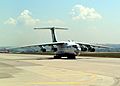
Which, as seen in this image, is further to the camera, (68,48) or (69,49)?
(68,48)

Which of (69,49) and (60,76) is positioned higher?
(69,49)

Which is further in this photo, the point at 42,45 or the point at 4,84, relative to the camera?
the point at 42,45

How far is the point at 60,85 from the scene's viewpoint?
49.8 feet

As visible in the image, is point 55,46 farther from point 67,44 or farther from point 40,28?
point 40,28

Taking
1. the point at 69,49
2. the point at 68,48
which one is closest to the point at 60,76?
the point at 69,49

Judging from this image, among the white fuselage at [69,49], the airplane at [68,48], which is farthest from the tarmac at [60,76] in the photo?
the airplane at [68,48]

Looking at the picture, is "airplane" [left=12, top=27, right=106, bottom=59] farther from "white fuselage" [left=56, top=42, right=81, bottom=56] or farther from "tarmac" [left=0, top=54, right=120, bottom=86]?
"tarmac" [left=0, top=54, right=120, bottom=86]

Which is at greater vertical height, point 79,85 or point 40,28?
point 40,28

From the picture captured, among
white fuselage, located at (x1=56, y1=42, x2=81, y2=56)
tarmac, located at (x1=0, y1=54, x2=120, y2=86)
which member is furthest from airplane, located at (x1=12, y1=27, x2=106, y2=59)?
tarmac, located at (x1=0, y1=54, x2=120, y2=86)

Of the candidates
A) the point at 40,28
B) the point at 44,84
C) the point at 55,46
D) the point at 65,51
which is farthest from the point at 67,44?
the point at 44,84

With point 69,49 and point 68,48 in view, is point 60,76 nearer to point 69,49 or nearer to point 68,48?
point 69,49

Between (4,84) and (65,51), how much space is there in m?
37.4

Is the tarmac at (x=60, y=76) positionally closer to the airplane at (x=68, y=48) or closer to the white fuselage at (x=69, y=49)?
the white fuselage at (x=69, y=49)

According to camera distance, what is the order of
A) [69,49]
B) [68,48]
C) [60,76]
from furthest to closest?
[68,48], [69,49], [60,76]
